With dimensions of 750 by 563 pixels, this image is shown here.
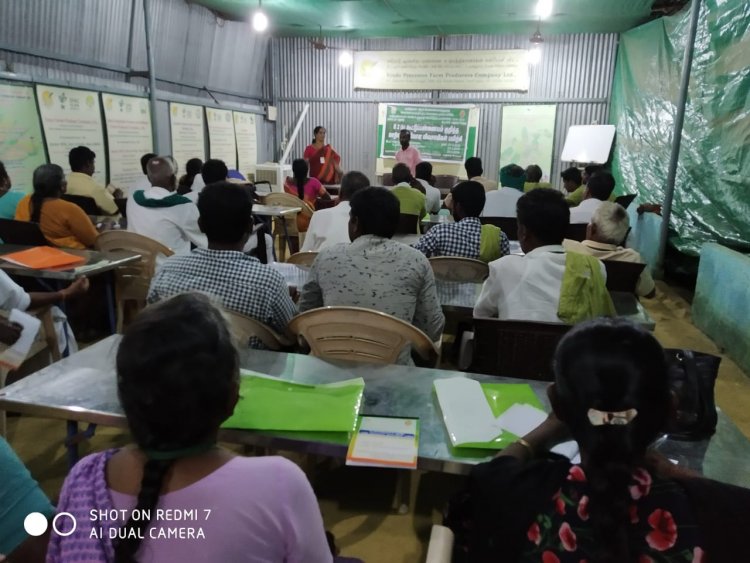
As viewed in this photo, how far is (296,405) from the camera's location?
1409mm

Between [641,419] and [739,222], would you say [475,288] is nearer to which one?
[641,419]

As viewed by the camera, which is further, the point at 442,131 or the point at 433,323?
the point at 442,131

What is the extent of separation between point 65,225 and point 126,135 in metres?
3.50

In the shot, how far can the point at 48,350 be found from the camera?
271cm

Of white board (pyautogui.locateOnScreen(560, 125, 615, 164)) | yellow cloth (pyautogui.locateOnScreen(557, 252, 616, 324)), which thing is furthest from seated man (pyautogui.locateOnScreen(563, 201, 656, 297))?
white board (pyautogui.locateOnScreen(560, 125, 615, 164))

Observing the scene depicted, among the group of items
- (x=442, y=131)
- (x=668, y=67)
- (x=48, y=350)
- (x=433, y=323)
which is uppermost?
(x=668, y=67)

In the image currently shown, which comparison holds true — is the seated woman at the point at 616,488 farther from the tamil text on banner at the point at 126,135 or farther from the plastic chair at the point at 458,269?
the tamil text on banner at the point at 126,135

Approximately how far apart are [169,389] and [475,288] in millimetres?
2123

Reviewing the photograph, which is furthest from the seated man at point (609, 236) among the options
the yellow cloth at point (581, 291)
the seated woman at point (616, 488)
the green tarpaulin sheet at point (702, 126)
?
the seated woman at point (616, 488)

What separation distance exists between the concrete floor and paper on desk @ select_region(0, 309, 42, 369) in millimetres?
815

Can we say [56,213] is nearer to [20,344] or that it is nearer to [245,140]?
[20,344]

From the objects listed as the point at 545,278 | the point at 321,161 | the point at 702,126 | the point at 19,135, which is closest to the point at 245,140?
the point at 321,161

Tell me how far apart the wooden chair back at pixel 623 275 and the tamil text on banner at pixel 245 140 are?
7.68m

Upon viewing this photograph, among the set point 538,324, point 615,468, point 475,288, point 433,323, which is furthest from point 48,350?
point 615,468
